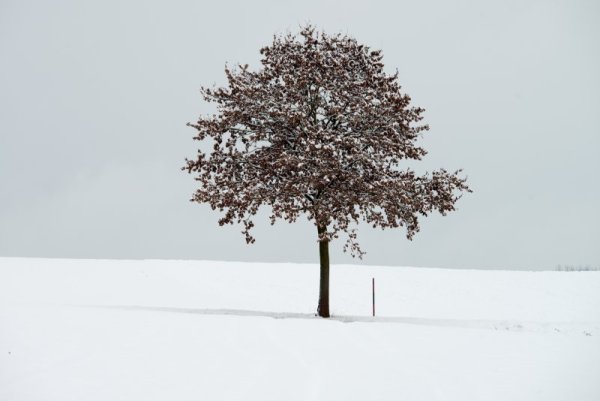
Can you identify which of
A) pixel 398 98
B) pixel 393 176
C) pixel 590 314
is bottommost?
pixel 590 314

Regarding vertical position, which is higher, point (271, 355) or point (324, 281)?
point (324, 281)

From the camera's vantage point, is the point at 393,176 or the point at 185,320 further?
the point at 393,176

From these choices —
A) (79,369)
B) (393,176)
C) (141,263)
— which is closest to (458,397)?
(79,369)

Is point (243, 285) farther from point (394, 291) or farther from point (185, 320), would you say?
point (185, 320)

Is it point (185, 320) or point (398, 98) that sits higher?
point (398, 98)

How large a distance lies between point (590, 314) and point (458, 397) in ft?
76.9

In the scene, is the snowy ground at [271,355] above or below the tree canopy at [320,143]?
below

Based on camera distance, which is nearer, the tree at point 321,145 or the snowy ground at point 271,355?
the snowy ground at point 271,355

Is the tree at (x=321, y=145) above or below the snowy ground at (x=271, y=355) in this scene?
above

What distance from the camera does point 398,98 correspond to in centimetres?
2530

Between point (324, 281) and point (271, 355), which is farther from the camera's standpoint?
point (324, 281)

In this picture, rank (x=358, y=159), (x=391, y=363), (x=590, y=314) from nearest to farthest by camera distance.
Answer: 1. (x=391, y=363)
2. (x=358, y=159)
3. (x=590, y=314)

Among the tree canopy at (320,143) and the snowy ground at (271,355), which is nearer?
the snowy ground at (271,355)

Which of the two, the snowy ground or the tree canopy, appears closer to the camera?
the snowy ground
